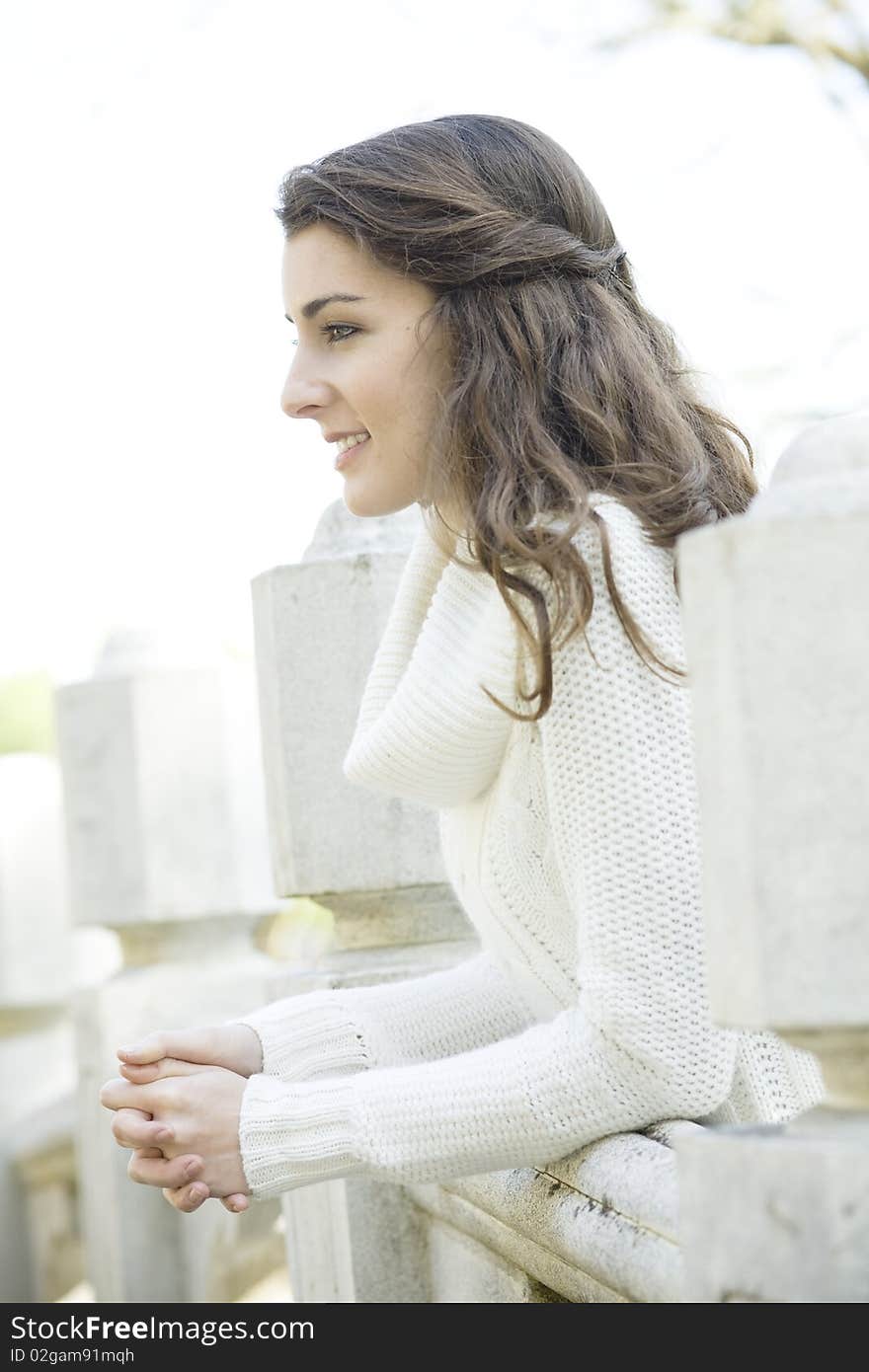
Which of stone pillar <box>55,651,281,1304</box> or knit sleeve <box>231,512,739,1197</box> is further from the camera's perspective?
stone pillar <box>55,651,281,1304</box>

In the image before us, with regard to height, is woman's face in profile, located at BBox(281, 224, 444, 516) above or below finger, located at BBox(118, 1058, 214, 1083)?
above

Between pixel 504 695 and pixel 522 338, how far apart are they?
A: 0.49 m

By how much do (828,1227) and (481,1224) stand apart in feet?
3.84

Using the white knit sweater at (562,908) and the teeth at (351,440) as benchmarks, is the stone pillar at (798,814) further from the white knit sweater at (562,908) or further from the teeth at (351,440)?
the teeth at (351,440)

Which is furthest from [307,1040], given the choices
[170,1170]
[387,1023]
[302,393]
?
[302,393]

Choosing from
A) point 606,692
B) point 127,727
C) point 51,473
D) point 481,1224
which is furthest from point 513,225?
point 51,473

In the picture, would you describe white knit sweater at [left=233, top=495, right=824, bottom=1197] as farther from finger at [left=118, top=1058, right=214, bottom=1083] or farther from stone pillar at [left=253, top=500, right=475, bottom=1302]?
stone pillar at [left=253, top=500, right=475, bottom=1302]

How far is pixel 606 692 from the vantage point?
161cm

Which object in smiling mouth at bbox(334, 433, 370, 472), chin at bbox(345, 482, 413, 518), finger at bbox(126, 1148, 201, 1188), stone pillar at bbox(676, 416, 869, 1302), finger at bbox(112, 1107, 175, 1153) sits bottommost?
finger at bbox(126, 1148, 201, 1188)

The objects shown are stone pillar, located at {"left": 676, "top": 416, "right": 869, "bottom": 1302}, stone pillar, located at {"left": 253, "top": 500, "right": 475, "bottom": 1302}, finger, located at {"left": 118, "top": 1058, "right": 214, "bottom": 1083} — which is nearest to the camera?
stone pillar, located at {"left": 676, "top": 416, "right": 869, "bottom": 1302}

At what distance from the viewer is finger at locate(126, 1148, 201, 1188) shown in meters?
1.68

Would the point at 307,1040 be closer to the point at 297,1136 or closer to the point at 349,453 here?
the point at 297,1136

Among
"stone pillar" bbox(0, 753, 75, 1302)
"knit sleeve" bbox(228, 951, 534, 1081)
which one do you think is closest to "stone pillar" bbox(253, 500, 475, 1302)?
"knit sleeve" bbox(228, 951, 534, 1081)

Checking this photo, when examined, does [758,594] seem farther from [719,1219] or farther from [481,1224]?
[481,1224]
